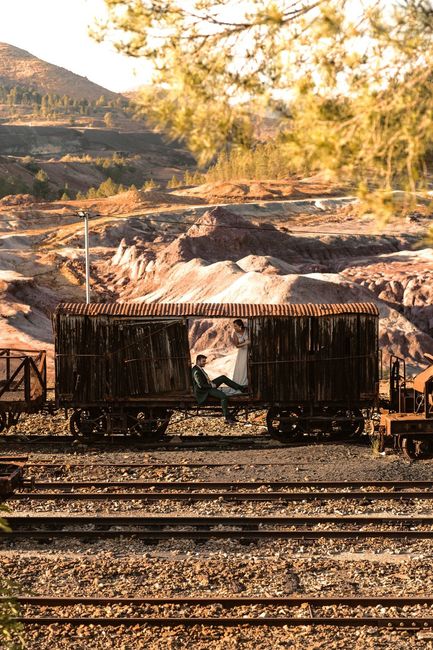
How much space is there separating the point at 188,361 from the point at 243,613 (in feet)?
37.3

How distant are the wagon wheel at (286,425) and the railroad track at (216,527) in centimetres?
691

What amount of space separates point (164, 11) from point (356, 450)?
47.1 ft

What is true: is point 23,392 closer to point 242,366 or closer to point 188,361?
point 188,361

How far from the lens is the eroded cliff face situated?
40438 millimetres

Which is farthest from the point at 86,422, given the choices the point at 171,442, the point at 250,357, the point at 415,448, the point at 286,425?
the point at 415,448

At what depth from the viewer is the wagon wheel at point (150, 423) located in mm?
21719

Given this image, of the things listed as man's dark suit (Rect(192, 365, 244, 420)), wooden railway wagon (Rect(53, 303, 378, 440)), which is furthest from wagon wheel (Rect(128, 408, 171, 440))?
man's dark suit (Rect(192, 365, 244, 420))

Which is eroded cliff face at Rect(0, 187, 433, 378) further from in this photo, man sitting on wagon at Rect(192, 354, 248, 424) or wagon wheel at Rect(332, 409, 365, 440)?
man sitting on wagon at Rect(192, 354, 248, 424)

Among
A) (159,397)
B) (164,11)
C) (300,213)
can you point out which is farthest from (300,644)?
(300,213)

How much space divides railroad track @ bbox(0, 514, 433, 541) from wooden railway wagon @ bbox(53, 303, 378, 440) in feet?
22.4

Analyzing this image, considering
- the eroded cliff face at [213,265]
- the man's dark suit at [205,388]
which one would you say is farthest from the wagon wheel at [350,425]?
the eroded cliff face at [213,265]

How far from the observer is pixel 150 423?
2175 cm

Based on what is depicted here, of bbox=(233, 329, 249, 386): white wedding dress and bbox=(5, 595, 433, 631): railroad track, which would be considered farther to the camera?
bbox=(233, 329, 249, 386): white wedding dress

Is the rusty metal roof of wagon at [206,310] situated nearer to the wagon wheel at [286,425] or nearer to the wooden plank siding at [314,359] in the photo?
the wooden plank siding at [314,359]
